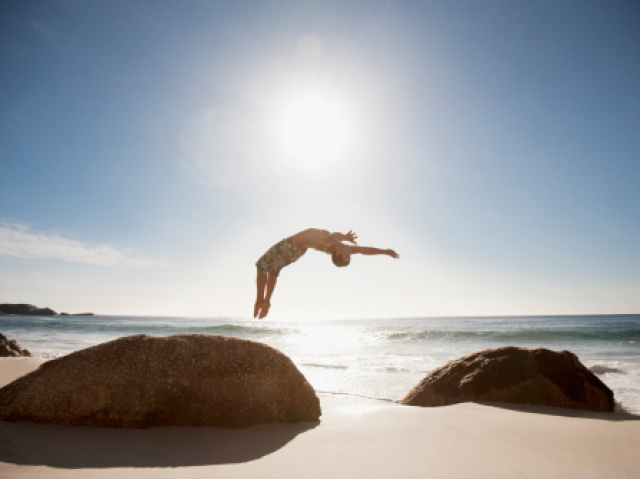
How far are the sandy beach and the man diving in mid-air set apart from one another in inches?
142

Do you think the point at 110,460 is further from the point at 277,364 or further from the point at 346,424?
the point at 346,424

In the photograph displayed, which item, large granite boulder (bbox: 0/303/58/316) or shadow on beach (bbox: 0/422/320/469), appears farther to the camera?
large granite boulder (bbox: 0/303/58/316)

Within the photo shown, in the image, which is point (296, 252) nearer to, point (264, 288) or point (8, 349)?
point (264, 288)

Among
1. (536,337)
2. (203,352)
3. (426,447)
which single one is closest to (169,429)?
(203,352)

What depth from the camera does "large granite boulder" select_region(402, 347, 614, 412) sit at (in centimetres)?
664

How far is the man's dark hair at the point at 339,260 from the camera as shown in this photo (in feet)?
26.3

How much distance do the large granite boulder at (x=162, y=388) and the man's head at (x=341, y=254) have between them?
3.25 metres

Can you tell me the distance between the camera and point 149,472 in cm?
295

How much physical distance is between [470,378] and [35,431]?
6.23m

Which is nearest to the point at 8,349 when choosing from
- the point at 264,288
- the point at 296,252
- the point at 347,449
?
the point at 264,288

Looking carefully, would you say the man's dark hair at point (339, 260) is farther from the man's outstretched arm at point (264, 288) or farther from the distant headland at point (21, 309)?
the distant headland at point (21, 309)

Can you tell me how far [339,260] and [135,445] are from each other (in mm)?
5092

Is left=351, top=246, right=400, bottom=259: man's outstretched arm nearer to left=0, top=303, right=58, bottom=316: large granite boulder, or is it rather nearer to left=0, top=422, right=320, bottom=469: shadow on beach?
left=0, top=422, right=320, bottom=469: shadow on beach

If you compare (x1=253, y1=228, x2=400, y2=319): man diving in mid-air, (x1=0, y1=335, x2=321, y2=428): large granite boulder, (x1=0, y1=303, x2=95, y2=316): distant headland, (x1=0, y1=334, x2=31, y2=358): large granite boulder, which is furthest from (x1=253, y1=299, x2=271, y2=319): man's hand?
(x1=0, y1=303, x2=95, y2=316): distant headland
